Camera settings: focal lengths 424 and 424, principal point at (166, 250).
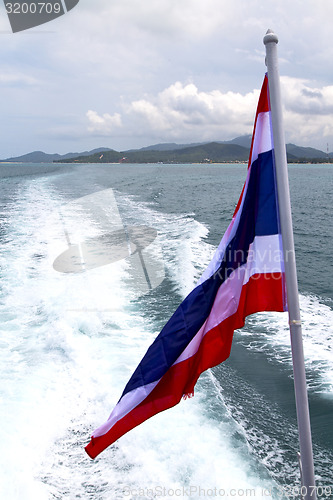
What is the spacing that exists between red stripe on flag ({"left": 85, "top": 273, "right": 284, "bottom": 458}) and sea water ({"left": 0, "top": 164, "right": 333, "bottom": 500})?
195 cm

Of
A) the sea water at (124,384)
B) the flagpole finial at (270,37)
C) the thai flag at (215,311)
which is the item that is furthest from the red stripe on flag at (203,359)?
the sea water at (124,384)

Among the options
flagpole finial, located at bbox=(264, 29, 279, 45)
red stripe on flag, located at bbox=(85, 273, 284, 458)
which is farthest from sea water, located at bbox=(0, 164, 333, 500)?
flagpole finial, located at bbox=(264, 29, 279, 45)

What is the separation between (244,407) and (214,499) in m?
1.97

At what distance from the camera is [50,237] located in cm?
1692

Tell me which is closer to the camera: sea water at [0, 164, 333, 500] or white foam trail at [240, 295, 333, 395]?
sea water at [0, 164, 333, 500]

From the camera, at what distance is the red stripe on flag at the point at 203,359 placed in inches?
119

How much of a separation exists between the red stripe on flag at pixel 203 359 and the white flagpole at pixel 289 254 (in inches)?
14.6

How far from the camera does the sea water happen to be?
15.7ft

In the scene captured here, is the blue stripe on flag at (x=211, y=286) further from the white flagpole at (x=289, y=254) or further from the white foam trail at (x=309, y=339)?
the white foam trail at (x=309, y=339)

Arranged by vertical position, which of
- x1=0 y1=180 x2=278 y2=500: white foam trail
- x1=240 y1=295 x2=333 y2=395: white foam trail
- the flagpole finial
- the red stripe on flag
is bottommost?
x1=240 y1=295 x2=333 y2=395: white foam trail

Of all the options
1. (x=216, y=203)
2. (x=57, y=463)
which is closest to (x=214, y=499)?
(x=57, y=463)

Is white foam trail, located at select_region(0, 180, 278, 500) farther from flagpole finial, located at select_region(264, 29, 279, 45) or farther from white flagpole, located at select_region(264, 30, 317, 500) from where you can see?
flagpole finial, located at select_region(264, 29, 279, 45)

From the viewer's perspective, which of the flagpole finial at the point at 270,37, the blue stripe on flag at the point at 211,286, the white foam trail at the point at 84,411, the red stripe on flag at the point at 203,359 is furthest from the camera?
the white foam trail at the point at 84,411

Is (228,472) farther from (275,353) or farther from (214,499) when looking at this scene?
(275,353)
